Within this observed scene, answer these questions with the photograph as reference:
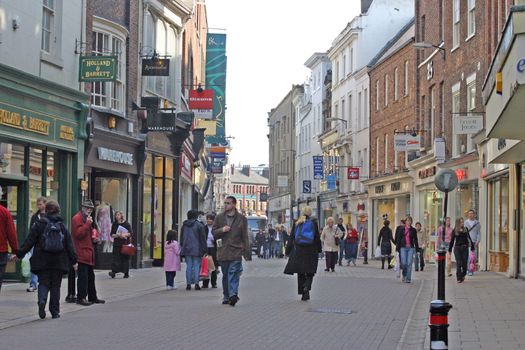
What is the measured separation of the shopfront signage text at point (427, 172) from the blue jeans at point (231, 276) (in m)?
21.2

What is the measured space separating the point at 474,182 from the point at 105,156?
1194 centimetres

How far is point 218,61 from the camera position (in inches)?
1732

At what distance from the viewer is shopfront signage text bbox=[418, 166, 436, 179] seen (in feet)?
119

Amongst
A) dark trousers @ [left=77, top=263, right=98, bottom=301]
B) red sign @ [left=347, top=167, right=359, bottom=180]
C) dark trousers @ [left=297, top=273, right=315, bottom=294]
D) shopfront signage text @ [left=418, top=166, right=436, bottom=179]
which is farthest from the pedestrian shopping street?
red sign @ [left=347, top=167, right=359, bottom=180]

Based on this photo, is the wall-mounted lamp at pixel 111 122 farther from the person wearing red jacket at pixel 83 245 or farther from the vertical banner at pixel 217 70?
the vertical banner at pixel 217 70

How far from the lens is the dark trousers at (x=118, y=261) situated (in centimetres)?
2378

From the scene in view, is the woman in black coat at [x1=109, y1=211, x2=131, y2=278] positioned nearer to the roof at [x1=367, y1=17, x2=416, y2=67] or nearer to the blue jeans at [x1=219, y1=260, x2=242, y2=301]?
the blue jeans at [x1=219, y1=260, x2=242, y2=301]

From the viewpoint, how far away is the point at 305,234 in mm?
17594

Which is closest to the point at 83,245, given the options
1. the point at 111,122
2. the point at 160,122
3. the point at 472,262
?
the point at 111,122

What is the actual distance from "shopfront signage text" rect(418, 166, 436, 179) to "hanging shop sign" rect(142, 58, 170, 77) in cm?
1253

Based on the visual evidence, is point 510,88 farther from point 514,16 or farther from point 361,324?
point 361,324

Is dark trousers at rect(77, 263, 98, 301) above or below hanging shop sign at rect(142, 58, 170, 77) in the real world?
below

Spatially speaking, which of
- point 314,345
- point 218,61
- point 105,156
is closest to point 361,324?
point 314,345

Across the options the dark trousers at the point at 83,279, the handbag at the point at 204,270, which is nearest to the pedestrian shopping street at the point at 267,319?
the dark trousers at the point at 83,279
